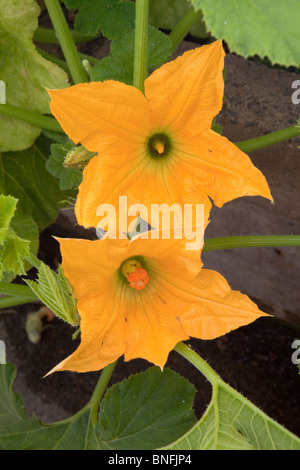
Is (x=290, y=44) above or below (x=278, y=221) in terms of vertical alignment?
below

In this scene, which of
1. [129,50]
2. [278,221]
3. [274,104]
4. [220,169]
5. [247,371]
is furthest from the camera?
[247,371]

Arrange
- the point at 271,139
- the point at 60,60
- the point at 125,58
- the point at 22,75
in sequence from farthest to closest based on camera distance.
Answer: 1. the point at 60,60
2. the point at 22,75
3. the point at 271,139
4. the point at 125,58

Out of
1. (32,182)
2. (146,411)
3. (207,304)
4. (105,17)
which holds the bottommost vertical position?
(146,411)

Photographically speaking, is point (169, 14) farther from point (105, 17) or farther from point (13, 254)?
point (13, 254)

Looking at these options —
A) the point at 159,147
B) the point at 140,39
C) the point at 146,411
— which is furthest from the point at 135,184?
the point at 146,411

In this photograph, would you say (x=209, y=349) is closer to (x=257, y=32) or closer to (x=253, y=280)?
(x=253, y=280)
